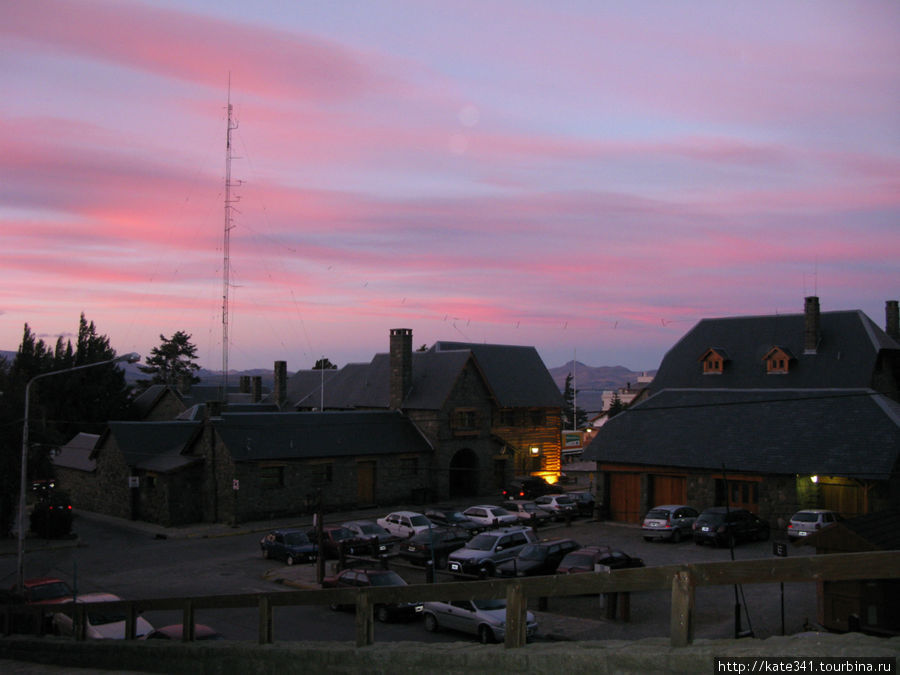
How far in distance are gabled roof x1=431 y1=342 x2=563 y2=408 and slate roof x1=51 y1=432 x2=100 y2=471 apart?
81.3 ft

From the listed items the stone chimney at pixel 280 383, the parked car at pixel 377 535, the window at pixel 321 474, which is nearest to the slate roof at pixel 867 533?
the parked car at pixel 377 535

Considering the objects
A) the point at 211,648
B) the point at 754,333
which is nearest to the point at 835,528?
the point at 211,648

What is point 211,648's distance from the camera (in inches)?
438

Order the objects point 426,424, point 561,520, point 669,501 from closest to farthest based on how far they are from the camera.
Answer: point 669,501 < point 561,520 < point 426,424

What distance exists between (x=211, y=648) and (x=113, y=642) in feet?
13.7

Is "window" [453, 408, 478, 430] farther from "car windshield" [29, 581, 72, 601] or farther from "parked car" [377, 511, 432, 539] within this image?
"car windshield" [29, 581, 72, 601]

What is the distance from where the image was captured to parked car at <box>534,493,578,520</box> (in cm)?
4412

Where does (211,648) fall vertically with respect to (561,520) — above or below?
above

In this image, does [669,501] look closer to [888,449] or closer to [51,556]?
[888,449]

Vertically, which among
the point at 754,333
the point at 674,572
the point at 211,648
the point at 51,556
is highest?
the point at 754,333

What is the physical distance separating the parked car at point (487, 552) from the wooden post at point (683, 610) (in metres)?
24.1

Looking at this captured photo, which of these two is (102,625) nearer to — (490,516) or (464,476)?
(490,516)

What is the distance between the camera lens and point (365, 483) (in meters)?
50.4

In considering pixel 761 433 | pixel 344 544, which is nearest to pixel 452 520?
pixel 344 544
